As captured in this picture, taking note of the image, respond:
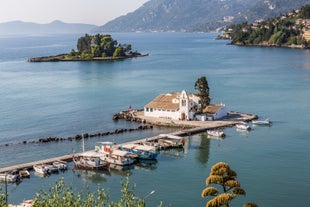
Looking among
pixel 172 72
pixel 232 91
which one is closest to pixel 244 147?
pixel 232 91

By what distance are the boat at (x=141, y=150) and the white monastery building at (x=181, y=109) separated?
12.1 meters

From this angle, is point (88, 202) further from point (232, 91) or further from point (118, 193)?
point (232, 91)

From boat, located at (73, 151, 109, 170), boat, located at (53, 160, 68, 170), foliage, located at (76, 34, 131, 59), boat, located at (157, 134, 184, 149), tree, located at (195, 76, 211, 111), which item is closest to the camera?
boat, located at (53, 160, 68, 170)

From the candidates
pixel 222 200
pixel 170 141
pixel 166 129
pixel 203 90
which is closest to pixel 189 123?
pixel 166 129

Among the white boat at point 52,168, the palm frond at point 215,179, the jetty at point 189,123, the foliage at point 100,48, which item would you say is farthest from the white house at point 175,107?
the foliage at point 100,48

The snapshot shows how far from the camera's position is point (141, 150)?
143 feet

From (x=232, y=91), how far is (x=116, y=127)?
29374 millimetres

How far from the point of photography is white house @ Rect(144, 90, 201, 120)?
5569 cm

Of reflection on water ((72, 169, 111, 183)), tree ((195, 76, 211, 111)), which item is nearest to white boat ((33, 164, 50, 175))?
reflection on water ((72, 169, 111, 183))

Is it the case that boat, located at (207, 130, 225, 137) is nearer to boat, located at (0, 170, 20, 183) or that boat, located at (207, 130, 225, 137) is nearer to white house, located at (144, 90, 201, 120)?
white house, located at (144, 90, 201, 120)

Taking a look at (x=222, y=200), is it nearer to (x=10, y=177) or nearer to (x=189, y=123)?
(x=10, y=177)

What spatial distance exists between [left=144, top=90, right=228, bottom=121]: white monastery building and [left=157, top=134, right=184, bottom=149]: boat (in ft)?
23.9

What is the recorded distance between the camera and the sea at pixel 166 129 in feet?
119

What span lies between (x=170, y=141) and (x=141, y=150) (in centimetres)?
486
